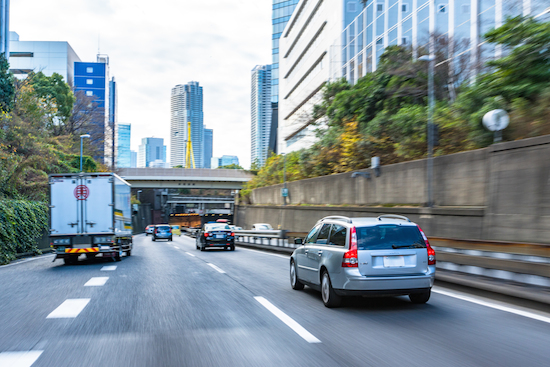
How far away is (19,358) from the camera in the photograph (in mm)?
5418

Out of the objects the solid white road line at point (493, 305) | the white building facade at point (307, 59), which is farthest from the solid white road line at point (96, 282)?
the white building facade at point (307, 59)

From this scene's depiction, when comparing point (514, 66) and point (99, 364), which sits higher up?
point (514, 66)

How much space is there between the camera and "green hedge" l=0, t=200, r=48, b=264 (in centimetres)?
2055

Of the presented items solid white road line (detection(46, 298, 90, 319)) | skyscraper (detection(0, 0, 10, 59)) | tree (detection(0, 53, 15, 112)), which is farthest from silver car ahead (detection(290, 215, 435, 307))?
skyscraper (detection(0, 0, 10, 59))

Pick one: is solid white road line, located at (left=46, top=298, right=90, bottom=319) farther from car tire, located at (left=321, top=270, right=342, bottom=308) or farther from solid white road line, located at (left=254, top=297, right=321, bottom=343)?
car tire, located at (left=321, top=270, right=342, bottom=308)

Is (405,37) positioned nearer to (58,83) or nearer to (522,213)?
(522,213)

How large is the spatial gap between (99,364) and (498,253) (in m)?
8.64

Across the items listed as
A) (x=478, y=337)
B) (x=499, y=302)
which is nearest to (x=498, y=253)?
(x=499, y=302)

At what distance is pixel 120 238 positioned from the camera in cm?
2056

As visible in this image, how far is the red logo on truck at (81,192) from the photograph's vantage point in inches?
729

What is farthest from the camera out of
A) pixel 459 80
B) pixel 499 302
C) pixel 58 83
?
pixel 58 83

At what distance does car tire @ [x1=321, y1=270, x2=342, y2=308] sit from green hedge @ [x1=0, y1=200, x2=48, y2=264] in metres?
15.6

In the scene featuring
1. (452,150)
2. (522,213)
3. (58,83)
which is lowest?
(522,213)

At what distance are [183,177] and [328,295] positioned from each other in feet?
178
